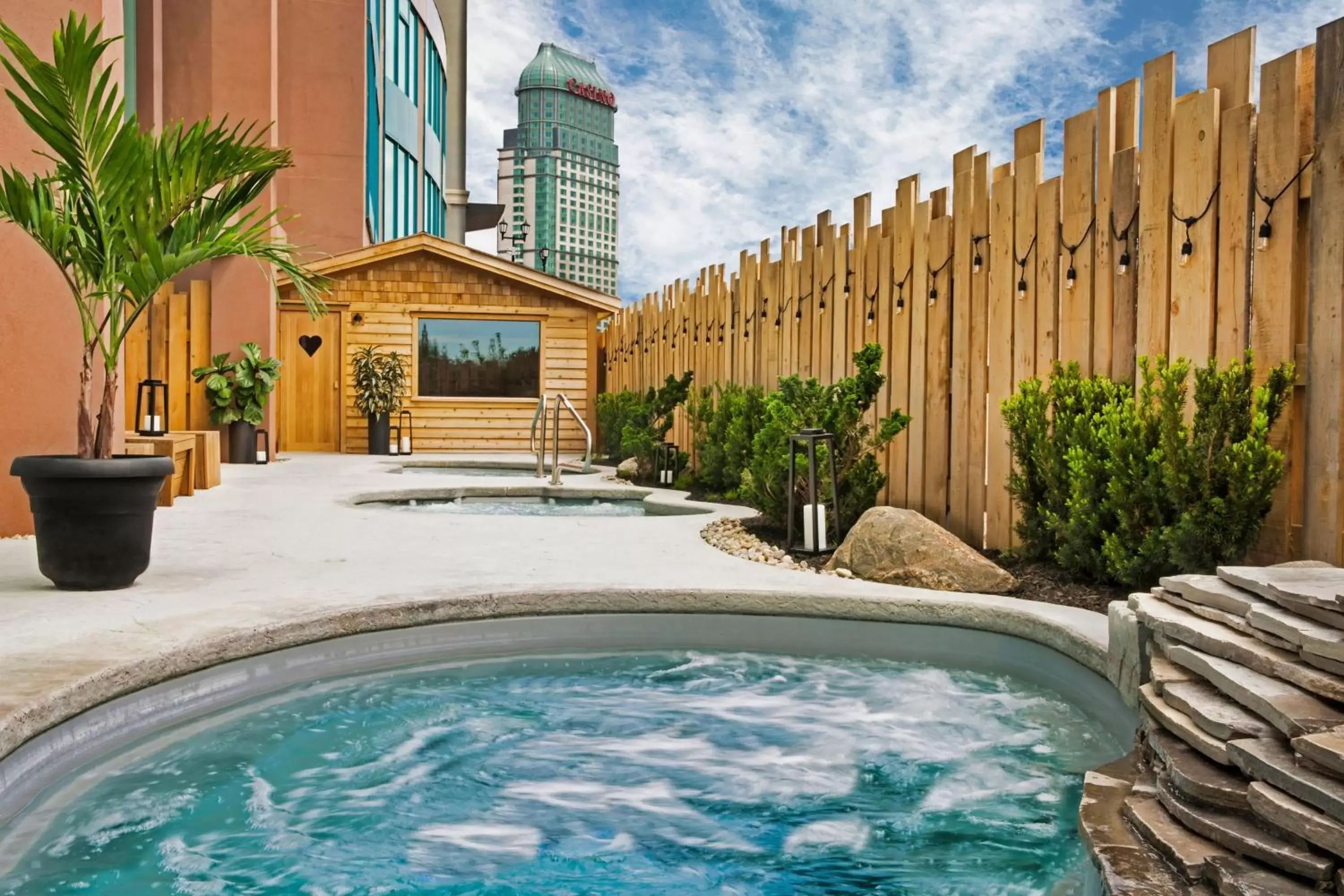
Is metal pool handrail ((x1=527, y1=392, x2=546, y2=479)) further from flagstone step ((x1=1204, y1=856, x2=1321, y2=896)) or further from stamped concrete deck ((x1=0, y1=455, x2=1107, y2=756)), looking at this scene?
flagstone step ((x1=1204, y1=856, x2=1321, y2=896))

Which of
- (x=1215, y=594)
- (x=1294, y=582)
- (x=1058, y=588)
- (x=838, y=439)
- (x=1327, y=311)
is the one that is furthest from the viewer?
(x=838, y=439)

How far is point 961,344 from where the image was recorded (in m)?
5.63

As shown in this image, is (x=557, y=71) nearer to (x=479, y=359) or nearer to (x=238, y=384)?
(x=479, y=359)

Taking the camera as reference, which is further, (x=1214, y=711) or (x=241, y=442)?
(x=241, y=442)

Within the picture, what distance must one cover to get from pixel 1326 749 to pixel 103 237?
434 centimetres

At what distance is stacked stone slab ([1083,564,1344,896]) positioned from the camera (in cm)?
167

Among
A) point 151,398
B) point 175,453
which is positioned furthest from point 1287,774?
point 151,398

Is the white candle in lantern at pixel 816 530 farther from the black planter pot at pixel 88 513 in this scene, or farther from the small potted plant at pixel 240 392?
the small potted plant at pixel 240 392

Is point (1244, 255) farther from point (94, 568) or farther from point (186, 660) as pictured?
point (94, 568)

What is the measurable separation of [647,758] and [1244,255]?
2915 mm

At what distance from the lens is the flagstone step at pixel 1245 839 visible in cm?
162

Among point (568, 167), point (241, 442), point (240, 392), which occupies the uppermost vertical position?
point (568, 167)

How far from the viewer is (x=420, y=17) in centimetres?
2273

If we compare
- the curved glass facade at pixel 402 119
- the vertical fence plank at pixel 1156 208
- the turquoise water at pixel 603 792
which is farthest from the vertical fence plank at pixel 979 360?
the curved glass facade at pixel 402 119
